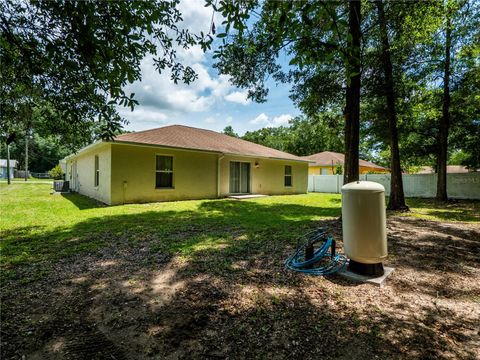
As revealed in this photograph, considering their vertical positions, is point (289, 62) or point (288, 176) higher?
point (289, 62)

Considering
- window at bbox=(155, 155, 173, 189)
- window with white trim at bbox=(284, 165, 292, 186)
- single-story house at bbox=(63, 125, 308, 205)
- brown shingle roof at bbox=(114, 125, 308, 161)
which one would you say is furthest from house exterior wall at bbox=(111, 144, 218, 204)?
window with white trim at bbox=(284, 165, 292, 186)

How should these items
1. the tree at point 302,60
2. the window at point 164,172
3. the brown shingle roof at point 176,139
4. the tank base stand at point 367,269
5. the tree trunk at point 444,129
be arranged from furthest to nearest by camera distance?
the tree trunk at point 444,129, the window at point 164,172, the brown shingle roof at point 176,139, the tank base stand at point 367,269, the tree at point 302,60

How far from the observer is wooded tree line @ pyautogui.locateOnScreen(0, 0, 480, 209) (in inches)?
104

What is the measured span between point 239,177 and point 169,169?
14.4 feet

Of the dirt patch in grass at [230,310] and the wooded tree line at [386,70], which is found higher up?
the wooded tree line at [386,70]

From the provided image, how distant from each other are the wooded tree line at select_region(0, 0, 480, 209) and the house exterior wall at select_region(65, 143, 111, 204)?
16.7ft

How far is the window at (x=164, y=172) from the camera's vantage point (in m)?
11.1

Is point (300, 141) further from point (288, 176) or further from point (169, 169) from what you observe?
point (169, 169)

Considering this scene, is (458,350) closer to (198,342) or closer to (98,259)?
(198,342)

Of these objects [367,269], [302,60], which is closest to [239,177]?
[367,269]

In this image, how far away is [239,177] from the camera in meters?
14.4

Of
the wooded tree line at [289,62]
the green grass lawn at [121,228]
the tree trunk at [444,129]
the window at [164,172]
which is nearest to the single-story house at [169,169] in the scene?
the window at [164,172]

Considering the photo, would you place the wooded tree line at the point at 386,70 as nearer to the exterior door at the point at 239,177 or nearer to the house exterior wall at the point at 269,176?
the house exterior wall at the point at 269,176

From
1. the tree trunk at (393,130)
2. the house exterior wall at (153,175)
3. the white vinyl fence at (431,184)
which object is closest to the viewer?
the tree trunk at (393,130)
